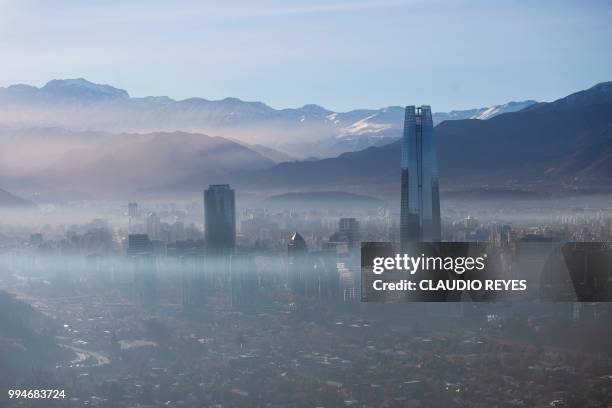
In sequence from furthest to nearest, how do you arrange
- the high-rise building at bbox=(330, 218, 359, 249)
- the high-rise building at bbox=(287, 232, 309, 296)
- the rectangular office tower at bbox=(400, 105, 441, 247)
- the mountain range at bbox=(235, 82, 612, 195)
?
1. the mountain range at bbox=(235, 82, 612, 195)
2. the high-rise building at bbox=(330, 218, 359, 249)
3. the rectangular office tower at bbox=(400, 105, 441, 247)
4. the high-rise building at bbox=(287, 232, 309, 296)

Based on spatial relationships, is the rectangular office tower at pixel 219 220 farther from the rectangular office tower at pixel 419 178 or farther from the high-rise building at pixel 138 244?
the rectangular office tower at pixel 419 178

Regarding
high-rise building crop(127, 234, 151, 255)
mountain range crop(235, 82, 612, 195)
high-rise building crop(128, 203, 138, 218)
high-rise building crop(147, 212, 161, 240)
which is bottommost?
high-rise building crop(127, 234, 151, 255)

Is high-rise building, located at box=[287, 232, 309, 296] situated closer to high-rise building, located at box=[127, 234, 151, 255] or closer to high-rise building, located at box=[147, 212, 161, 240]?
high-rise building, located at box=[127, 234, 151, 255]

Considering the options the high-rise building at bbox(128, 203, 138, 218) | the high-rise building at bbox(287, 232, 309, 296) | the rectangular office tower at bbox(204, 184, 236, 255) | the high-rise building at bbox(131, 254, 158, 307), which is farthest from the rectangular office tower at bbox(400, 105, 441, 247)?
the high-rise building at bbox(128, 203, 138, 218)

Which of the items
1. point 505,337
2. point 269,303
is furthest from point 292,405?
point 269,303

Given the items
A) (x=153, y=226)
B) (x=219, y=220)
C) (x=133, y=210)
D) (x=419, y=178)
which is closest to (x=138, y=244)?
(x=219, y=220)

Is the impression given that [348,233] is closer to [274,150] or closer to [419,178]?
[419,178]
